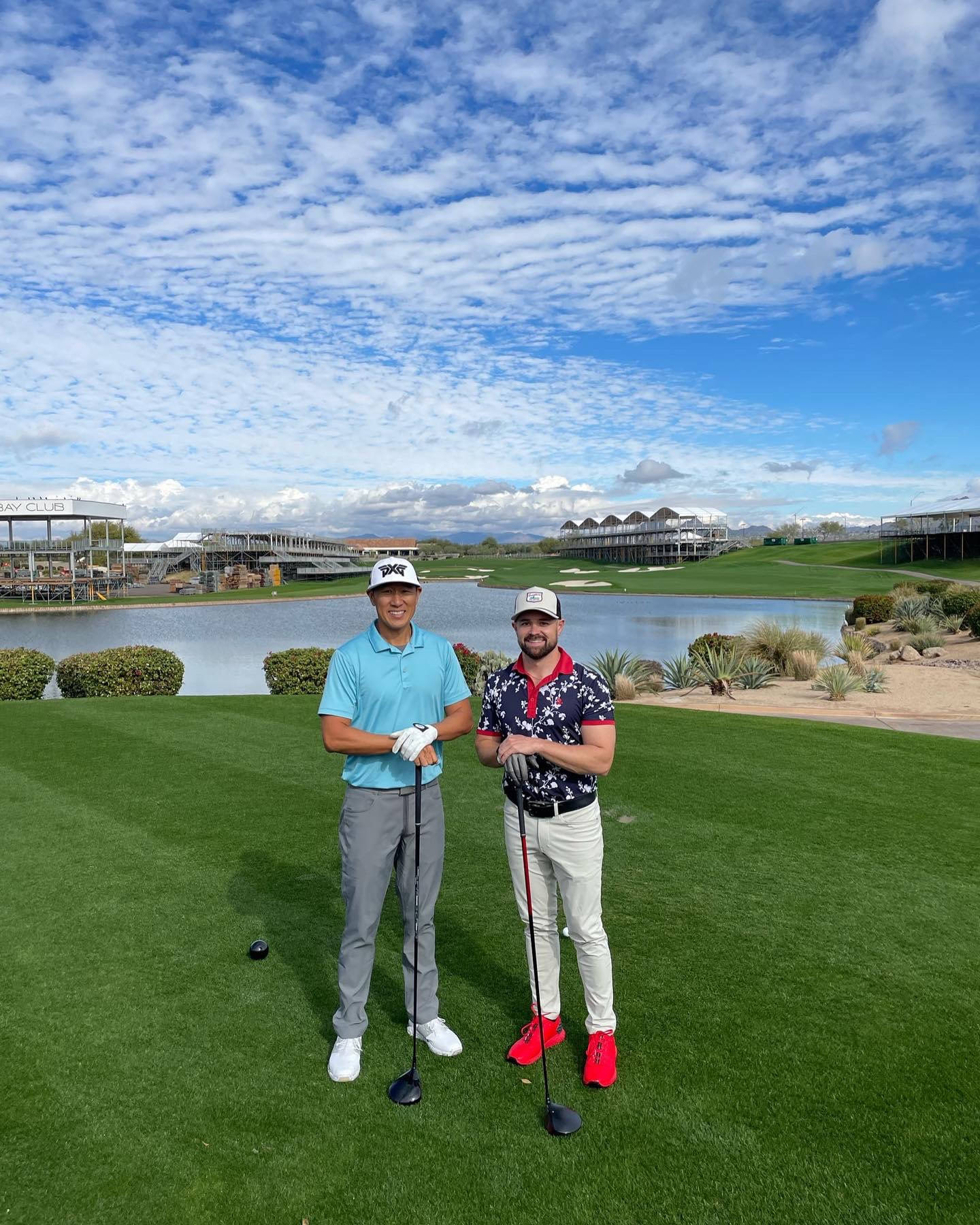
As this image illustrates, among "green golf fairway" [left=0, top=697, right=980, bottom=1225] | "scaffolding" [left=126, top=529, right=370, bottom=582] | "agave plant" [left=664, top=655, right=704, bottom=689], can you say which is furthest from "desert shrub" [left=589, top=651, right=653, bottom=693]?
"scaffolding" [left=126, top=529, right=370, bottom=582]

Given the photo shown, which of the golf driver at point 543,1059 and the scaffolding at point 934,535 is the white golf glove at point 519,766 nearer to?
the golf driver at point 543,1059

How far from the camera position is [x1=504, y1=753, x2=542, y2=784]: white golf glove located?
328cm

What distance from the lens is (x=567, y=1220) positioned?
2785mm

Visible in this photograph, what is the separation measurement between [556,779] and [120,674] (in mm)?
12844

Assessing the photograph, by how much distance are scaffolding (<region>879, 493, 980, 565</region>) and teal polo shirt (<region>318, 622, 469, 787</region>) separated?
64.4 m

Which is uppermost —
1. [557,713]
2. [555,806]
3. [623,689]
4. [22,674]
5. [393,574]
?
[393,574]

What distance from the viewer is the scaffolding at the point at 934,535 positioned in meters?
60.1

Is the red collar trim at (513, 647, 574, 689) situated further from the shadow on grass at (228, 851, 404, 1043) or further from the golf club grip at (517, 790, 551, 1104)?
the shadow on grass at (228, 851, 404, 1043)

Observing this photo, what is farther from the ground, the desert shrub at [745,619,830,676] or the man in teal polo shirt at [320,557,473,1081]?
the man in teal polo shirt at [320,557,473,1081]

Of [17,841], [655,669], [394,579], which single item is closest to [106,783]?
[17,841]

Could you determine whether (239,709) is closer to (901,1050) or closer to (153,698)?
(153,698)

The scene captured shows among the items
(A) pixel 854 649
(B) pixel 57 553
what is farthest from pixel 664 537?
(A) pixel 854 649

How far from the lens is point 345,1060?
3.57m

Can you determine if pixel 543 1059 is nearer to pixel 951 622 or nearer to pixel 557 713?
pixel 557 713
